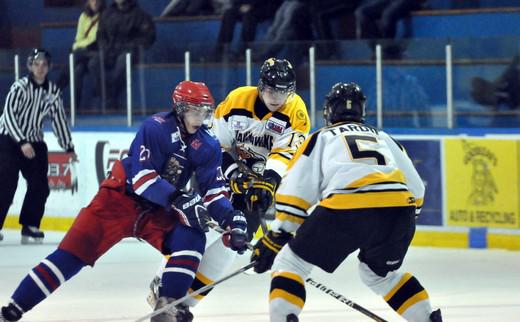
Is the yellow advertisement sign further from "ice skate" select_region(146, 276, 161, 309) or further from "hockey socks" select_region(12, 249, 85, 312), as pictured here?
"hockey socks" select_region(12, 249, 85, 312)

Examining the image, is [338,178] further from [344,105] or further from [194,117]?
[194,117]

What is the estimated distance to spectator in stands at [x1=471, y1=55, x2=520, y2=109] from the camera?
898 centimetres

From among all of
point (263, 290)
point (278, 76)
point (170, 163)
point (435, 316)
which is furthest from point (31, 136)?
point (435, 316)

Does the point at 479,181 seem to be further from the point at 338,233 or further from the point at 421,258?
the point at 338,233

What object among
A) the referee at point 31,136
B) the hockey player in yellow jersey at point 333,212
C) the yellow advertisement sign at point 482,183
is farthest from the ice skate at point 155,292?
the referee at point 31,136

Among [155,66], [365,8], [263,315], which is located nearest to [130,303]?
[263,315]

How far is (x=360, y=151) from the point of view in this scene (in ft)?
16.3

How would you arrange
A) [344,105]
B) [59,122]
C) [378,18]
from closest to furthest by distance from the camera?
[344,105]
[59,122]
[378,18]

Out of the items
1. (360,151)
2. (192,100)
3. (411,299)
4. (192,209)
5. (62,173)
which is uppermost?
(192,100)

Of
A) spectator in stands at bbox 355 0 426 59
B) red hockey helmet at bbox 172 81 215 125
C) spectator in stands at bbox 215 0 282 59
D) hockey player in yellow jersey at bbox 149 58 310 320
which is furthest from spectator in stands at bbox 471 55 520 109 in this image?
red hockey helmet at bbox 172 81 215 125

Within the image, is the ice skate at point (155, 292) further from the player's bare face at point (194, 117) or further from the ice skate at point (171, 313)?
the player's bare face at point (194, 117)

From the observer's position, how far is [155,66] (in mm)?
10469

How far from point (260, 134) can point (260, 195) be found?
1.23 feet

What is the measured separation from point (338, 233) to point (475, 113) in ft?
14.5
